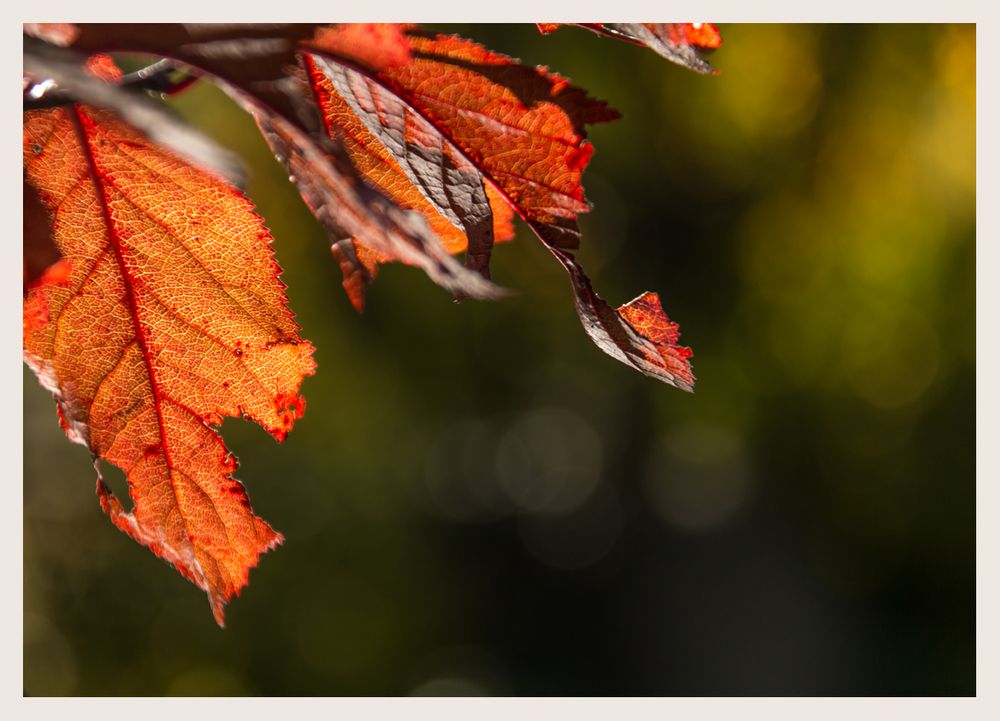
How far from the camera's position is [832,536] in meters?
5.73

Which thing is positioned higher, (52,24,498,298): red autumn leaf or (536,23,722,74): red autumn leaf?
(536,23,722,74): red autumn leaf

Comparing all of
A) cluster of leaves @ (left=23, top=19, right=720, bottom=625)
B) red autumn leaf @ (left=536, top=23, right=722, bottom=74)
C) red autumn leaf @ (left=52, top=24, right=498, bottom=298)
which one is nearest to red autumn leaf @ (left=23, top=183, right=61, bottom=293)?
cluster of leaves @ (left=23, top=19, right=720, bottom=625)

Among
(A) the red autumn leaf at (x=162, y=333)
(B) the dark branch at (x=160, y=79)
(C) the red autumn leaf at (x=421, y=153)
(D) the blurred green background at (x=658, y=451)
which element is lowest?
(D) the blurred green background at (x=658, y=451)

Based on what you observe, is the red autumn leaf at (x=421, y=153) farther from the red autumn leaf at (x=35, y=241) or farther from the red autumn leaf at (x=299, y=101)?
the red autumn leaf at (x=35, y=241)

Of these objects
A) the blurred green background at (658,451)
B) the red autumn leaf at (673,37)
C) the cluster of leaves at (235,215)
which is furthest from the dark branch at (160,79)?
the blurred green background at (658,451)

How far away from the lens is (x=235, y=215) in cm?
55

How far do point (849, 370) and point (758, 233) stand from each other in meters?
1.17

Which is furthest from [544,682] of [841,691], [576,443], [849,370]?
[849,370]

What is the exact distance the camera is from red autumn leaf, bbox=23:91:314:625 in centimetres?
53

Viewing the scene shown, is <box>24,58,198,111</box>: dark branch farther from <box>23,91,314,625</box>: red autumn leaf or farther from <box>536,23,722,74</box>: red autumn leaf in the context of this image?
<box>536,23,722,74</box>: red autumn leaf

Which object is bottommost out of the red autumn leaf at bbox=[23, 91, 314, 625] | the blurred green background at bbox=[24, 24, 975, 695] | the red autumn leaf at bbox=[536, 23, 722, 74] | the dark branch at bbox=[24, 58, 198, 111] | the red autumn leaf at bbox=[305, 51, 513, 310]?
the blurred green background at bbox=[24, 24, 975, 695]

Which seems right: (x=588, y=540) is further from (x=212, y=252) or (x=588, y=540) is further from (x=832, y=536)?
(x=212, y=252)

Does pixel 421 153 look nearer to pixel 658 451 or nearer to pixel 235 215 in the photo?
pixel 235 215

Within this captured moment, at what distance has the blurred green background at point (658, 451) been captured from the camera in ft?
Result: 17.3
